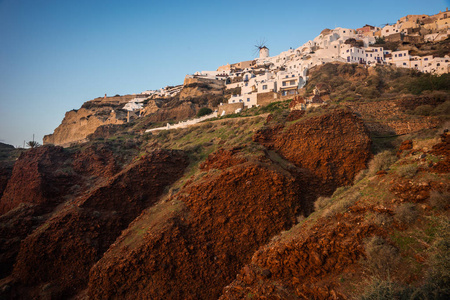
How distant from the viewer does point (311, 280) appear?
750cm

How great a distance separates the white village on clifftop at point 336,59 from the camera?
3594 cm

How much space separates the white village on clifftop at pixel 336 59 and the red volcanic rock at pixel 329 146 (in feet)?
24.0

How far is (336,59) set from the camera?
4450 centimetres

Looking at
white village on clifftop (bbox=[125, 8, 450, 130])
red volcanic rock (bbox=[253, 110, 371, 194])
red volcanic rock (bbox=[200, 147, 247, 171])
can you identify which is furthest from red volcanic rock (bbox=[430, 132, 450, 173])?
white village on clifftop (bbox=[125, 8, 450, 130])

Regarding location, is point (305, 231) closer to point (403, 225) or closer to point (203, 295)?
point (403, 225)

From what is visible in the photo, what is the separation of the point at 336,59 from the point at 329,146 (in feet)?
112

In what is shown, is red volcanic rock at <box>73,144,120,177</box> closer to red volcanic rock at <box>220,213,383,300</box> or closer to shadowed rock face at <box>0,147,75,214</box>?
shadowed rock face at <box>0,147,75,214</box>

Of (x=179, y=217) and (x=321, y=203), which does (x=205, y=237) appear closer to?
(x=179, y=217)

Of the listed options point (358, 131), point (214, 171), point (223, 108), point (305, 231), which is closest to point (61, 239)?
point (214, 171)

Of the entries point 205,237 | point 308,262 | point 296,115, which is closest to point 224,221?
point 205,237

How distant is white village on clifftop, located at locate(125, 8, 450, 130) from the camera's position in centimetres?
3594

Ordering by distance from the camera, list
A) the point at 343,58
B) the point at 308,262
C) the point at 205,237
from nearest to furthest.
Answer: the point at 308,262 < the point at 205,237 < the point at 343,58

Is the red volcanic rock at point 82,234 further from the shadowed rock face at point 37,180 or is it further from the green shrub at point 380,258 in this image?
the green shrub at point 380,258

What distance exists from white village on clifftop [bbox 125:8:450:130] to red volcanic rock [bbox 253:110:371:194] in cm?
731
